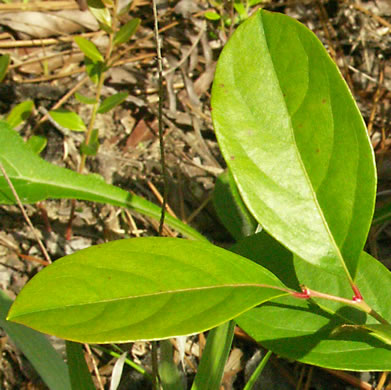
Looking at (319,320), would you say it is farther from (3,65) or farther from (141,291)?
(3,65)

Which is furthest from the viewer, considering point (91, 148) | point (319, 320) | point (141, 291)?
point (91, 148)

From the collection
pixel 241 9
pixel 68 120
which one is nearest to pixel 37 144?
pixel 68 120


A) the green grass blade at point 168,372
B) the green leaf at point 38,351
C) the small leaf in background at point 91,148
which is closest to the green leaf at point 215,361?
the green grass blade at point 168,372

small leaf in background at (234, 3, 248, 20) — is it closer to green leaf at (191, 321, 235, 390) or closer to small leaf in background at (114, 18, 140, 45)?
small leaf in background at (114, 18, 140, 45)

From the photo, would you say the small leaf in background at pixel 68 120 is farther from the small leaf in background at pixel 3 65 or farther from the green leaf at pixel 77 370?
the green leaf at pixel 77 370

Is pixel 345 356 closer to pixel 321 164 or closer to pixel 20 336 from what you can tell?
pixel 321 164

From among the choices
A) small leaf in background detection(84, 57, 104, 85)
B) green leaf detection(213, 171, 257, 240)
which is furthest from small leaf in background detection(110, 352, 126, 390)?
small leaf in background detection(84, 57, 104, 85)
